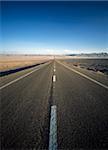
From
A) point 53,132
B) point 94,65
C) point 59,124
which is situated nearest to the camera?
point 53,132

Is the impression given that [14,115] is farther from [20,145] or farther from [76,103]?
[76,103]

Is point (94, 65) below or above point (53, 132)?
below

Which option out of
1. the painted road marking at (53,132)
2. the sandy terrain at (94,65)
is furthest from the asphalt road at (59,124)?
the sandy terrain at (94,65)

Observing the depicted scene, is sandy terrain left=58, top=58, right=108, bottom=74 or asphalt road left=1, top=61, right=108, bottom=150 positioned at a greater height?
asphalt road left=1, top=61, right=108, bottom=150

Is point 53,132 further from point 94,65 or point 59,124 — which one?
point 94,65

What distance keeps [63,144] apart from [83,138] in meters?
0.50

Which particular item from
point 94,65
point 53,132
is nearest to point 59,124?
point 53,132

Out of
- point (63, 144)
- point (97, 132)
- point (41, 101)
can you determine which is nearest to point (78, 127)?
point (97, 132)

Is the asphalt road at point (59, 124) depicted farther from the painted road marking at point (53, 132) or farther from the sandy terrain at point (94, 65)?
the sandy terrain at point (94, 65)

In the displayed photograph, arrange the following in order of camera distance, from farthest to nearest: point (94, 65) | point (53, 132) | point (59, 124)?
1. point (94, 65)
2. point (59, 124)
3. point (53, 132)

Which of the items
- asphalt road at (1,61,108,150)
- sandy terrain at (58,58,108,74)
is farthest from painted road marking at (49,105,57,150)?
sandy terrain at (58,58,108,74)

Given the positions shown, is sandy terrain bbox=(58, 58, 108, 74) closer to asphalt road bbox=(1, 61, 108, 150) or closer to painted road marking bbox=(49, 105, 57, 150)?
asphalt road bbox=(1, 61, 108, 150)

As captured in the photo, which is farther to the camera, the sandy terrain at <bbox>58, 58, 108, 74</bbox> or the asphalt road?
the sandy terrain at <bbox>58, 58, 108, 74</bbox>

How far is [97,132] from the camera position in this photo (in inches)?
141
